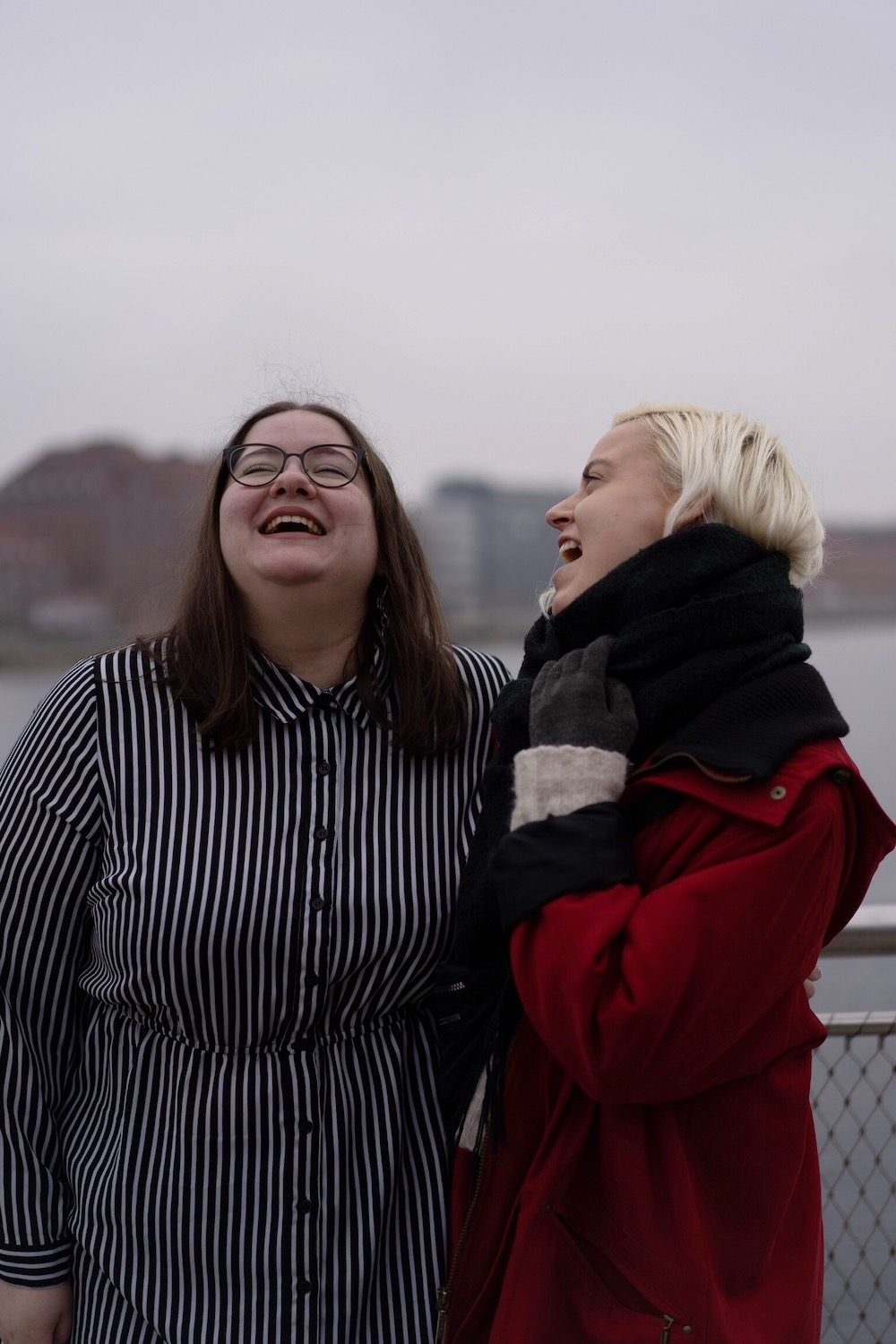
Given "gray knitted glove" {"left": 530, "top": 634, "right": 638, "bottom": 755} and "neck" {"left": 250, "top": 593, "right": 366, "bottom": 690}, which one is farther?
"neck" {"left": 250, "top": 593, "right": 366, "bottom": 690}

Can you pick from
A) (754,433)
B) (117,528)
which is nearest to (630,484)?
(754,433)

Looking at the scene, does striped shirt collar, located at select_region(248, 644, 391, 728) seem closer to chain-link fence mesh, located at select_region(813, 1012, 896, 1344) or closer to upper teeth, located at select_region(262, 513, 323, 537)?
upper teeth, located at select_region(262, 513, 323, 537)

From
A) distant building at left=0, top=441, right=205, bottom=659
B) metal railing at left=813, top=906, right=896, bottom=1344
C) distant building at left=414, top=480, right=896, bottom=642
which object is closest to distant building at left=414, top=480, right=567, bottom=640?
distant building at left=414, top=480, right=896, bottom=642

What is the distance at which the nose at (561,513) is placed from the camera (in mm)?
1769

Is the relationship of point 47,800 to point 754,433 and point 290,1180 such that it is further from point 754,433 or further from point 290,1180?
point 754,433

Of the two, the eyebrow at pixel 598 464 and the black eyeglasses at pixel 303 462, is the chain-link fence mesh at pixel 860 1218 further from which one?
the black eyeglasses at pixel 303 462

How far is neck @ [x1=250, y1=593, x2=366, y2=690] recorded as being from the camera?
1889mm

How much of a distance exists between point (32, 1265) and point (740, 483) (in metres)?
1.47

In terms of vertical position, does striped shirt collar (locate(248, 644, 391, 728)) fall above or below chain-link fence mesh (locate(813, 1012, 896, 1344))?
above

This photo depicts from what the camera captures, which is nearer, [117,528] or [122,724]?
[122,724]

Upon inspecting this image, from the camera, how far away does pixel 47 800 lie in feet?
5.85

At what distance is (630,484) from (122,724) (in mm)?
803

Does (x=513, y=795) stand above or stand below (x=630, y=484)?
below

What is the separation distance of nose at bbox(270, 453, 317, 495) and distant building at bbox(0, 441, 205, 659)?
131 feet
